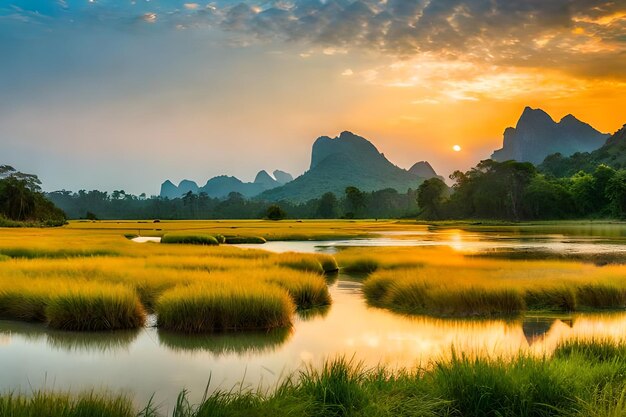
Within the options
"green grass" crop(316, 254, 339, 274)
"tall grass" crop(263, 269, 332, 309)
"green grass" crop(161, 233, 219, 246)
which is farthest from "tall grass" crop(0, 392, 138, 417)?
"green grass" crop(161, 233, 219, 246)

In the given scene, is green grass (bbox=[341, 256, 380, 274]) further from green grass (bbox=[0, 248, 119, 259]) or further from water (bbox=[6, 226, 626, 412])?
green grass (bbox=[0, 248, 119, 259])

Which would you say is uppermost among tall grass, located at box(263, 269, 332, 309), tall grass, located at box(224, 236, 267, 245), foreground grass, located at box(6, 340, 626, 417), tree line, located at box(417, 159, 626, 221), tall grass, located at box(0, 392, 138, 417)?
tree line, located at box(417, 159, 626, 221)

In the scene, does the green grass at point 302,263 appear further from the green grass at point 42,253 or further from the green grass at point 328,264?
the green grass at point 42,253

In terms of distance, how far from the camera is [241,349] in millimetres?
12211

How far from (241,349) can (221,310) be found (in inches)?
86.2

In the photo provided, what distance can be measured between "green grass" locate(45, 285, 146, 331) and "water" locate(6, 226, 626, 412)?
0.47 m

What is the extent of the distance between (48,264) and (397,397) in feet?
64.8

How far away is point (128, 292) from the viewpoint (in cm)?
1537

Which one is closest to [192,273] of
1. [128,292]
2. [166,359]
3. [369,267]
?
[128,292]

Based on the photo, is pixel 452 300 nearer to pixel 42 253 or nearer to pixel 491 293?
pixel 491 293

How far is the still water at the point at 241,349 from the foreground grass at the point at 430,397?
700mm

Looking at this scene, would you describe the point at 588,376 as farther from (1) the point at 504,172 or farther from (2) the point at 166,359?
(1) the point at 504,172

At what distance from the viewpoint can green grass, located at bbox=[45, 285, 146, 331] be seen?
14.0 metres

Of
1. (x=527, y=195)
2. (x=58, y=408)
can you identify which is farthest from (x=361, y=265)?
(x=527, y=195)
